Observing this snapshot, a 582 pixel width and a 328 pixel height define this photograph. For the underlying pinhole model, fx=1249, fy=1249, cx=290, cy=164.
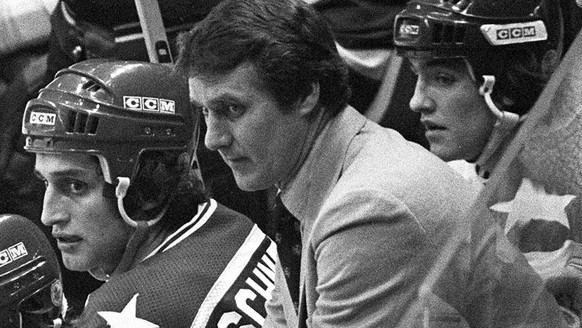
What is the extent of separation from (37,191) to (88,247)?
1.43 metres

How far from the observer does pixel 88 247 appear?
121 inches

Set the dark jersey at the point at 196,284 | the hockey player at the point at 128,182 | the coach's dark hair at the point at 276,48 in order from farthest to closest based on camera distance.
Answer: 1. the hockey player at the point at 128,182
2. the dark jersey at the point at 196,284
3. the coach's dark hair at the point at 276,48

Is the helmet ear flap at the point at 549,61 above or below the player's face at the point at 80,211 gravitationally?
above

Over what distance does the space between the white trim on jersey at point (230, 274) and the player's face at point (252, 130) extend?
0.47 metres

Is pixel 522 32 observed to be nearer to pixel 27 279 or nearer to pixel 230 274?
pixel 230 274

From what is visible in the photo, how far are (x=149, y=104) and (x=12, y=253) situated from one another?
0.50 metres

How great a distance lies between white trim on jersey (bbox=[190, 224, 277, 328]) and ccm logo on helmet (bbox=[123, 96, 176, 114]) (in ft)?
1.23

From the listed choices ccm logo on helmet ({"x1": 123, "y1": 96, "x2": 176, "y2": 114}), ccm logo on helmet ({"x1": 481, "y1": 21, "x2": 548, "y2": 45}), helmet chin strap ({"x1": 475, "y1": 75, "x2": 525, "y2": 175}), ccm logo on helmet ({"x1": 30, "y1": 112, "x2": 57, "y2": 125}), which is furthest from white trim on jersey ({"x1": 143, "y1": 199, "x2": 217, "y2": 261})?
ccm logo on helmet ({"x1": 481, "y1": 21, "x2": 548, "y2": 45})

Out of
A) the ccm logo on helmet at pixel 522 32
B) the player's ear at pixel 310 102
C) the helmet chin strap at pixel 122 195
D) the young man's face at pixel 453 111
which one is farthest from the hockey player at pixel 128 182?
the ccm logo on helmet at pixel 522 32

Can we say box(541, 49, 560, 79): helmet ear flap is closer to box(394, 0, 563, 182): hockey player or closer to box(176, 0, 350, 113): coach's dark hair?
box(394, 0, 563, 182): hockey player

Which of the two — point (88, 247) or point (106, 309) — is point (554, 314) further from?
point (88, 247)

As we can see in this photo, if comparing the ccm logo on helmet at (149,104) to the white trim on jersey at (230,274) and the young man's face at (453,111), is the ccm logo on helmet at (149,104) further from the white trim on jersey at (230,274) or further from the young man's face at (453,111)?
the young man's face at (453,111)

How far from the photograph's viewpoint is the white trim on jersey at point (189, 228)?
3016 millimetres

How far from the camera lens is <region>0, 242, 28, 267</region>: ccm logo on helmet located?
305cm
